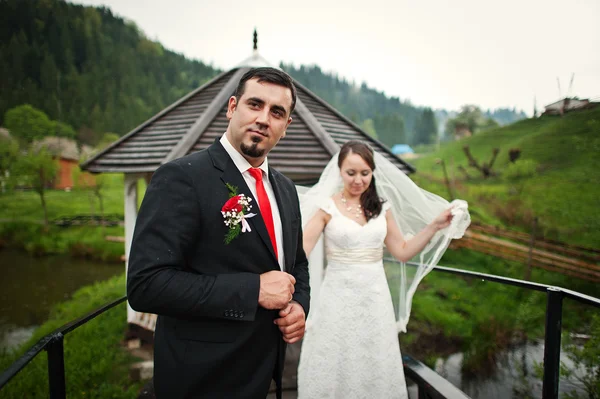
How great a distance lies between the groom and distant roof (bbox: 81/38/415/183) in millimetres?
4049

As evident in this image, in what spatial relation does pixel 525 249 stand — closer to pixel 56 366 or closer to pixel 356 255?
pixel 356 255

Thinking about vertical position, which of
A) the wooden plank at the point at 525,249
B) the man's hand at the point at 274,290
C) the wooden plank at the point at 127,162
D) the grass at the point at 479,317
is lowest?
the grass at the point at 479,317

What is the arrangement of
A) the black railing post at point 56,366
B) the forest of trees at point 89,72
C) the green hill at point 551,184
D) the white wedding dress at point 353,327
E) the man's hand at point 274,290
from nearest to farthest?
the man's hand at point 274,290, the black railing post at point 56,366, the white wedding dress at point 353,327, the green hill at point 551,184, the forest of trees at point 89,72

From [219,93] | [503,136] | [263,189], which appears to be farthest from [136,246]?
[503,136]

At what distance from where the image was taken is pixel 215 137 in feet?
20.2

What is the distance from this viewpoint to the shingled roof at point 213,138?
19.9 feet

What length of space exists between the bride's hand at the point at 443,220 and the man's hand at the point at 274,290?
191 cm

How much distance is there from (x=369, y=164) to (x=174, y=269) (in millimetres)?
2019

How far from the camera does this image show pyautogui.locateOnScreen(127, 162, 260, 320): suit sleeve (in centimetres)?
122

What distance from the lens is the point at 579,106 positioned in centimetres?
1095

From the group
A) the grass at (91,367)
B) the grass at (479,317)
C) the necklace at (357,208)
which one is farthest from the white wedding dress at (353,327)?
the grass at (479,317)

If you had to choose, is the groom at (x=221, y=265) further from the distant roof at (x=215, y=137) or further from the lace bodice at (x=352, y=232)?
the distant roof at (x=215, y=137)

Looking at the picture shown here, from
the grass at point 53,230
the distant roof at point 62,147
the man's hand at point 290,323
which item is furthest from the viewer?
the distant roof at point 62,147

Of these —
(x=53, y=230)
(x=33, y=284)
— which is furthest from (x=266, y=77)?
(x=53, y=230)
